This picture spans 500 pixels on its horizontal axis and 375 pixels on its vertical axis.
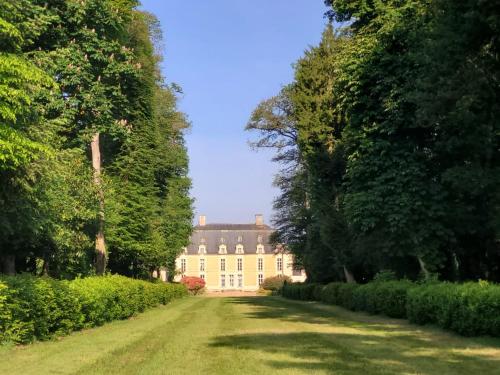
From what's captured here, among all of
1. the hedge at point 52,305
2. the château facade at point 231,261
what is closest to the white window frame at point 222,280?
the château facade at point 231,261

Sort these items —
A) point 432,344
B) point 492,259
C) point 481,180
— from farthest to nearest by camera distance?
point 492,259 → point 481,180 → point 432,344

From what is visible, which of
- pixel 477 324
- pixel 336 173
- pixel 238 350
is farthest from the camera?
pixel 336 173

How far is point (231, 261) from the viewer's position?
119 meters

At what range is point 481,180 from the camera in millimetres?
17234

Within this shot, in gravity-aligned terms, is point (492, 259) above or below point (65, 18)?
below

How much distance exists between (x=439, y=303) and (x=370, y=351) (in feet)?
17.1

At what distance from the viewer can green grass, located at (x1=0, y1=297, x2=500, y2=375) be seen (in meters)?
9.18

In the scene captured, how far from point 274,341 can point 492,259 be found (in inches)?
562

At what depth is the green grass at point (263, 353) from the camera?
9180mm

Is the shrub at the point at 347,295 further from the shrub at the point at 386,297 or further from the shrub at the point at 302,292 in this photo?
the shrub at the point at 302,292

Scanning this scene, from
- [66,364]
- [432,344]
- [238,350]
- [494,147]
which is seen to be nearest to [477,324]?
[432,344]

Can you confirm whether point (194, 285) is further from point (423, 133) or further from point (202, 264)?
point (423, 133)

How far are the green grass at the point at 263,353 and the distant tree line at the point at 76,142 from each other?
14.7 feet

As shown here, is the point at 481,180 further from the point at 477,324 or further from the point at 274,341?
the point at 274,341
